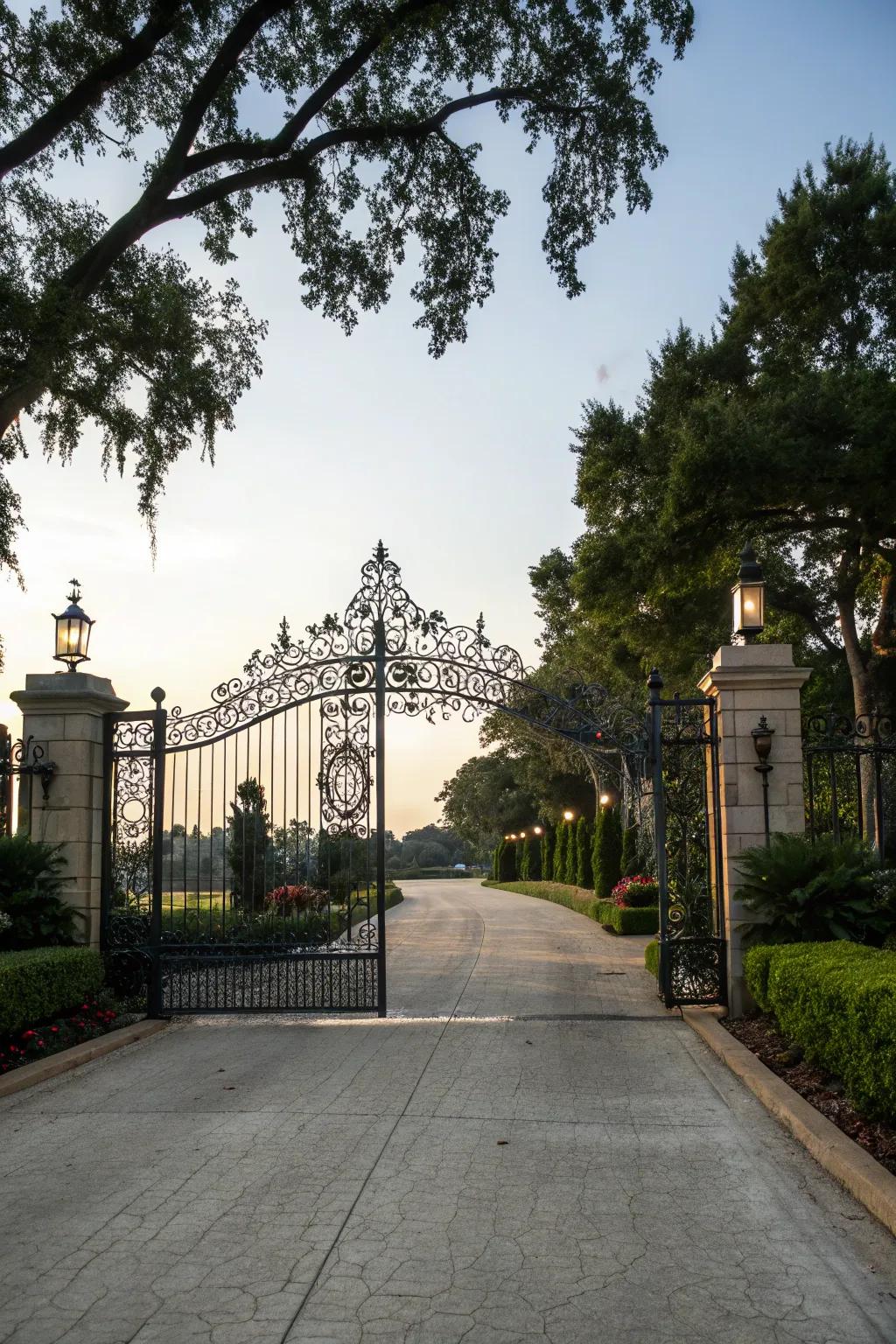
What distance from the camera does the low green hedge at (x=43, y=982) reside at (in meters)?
7.68

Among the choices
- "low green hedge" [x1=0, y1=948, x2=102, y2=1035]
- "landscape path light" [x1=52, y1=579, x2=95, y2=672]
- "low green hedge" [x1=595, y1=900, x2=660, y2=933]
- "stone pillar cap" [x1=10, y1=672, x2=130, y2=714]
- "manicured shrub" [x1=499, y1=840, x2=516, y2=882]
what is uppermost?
"landscape path light" [x1=52, y1=579, x2=95, y2=672]

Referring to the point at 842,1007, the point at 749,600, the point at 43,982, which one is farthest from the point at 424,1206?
the point at 749,600

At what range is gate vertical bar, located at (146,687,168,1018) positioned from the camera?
977 cm

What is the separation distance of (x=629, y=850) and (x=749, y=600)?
1734 cm

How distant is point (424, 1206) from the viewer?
4.50 metres

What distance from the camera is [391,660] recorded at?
10.2 metres

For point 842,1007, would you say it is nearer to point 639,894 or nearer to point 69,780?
point 69,780

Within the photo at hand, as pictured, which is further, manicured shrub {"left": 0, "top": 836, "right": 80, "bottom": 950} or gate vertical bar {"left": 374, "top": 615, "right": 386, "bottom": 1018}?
gate vertical bar {"left": 374, "top": 615, "right": 386, "bottom": 1018}

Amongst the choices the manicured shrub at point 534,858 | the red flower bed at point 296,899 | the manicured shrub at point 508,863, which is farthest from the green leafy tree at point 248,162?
the manicured shrub at point 508,863

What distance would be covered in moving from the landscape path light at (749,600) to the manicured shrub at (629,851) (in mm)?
16599

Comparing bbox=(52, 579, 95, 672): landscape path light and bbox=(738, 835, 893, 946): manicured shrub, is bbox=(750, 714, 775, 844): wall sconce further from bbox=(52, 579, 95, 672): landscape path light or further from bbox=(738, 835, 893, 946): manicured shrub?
bbox=(52, 579, 95, 672): landscape path light

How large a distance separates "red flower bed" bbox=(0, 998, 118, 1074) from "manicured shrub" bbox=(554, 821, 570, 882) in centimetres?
2952

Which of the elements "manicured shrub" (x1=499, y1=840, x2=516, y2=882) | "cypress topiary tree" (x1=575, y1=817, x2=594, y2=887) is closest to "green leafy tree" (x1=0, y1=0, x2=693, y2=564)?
"cypress topiary tree" (x1=575, y1=817, x2=594, y2=887)

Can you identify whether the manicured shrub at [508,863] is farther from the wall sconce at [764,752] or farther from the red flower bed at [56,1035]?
the red flower bed at [56,1035]
